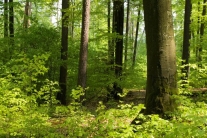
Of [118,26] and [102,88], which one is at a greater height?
[118,26]

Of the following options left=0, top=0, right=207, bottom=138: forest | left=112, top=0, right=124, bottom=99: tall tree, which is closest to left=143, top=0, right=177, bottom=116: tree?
left=0, top=0, right=207, bottom=138: forest

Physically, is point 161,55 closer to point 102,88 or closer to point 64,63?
point 102,88

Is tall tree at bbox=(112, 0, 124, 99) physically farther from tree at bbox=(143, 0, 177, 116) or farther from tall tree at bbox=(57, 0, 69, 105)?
tree at bbox=(143, 0, 177, 116)

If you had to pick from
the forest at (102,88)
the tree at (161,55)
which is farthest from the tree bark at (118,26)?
the tree at (161,55)

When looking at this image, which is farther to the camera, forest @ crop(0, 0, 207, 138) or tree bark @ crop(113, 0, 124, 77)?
tree bark @ crop(113, 0, 124, 77)

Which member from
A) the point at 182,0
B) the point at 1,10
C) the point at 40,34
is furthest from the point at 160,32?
the point at 182,0

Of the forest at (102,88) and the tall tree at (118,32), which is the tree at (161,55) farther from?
the tall tree at (118,32)

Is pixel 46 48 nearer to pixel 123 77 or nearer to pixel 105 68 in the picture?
pixel 105 68

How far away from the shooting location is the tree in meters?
4.44

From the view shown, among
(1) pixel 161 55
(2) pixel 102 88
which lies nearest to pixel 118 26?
(2) pixel 102 88

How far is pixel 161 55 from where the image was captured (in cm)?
446

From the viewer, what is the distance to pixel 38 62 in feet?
19.1

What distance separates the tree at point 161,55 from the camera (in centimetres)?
444

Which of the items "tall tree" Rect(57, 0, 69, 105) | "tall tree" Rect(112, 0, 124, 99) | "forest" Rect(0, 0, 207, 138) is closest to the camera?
"forest" Rect(0, 0, 207, 138)
